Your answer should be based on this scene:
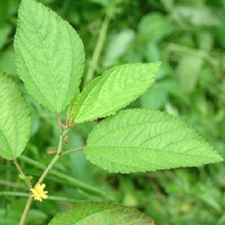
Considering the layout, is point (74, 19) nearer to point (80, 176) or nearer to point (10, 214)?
point (80, 176)

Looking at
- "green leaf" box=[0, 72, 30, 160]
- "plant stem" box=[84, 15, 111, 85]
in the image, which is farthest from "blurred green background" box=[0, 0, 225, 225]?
"green leaf" box=[0, 72, 30, 160]

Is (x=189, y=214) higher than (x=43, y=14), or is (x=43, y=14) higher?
(x=43, y=14)

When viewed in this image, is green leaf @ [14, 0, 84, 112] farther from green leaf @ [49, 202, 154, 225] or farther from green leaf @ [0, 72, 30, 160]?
green leaf @ [49, 202, 154, 225]

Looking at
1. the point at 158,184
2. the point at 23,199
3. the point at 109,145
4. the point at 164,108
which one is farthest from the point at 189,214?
the point at 109,145

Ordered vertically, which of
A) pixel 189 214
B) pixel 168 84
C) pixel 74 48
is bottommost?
pixel 189 214

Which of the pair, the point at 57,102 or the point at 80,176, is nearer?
the point at 57,102

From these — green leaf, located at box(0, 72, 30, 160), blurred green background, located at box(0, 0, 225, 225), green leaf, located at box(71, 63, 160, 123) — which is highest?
green leaf, located at box(71, 63, 160, 123)

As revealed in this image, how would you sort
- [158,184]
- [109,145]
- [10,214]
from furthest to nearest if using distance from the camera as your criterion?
[158,184]
[10,214]
[109,145]
